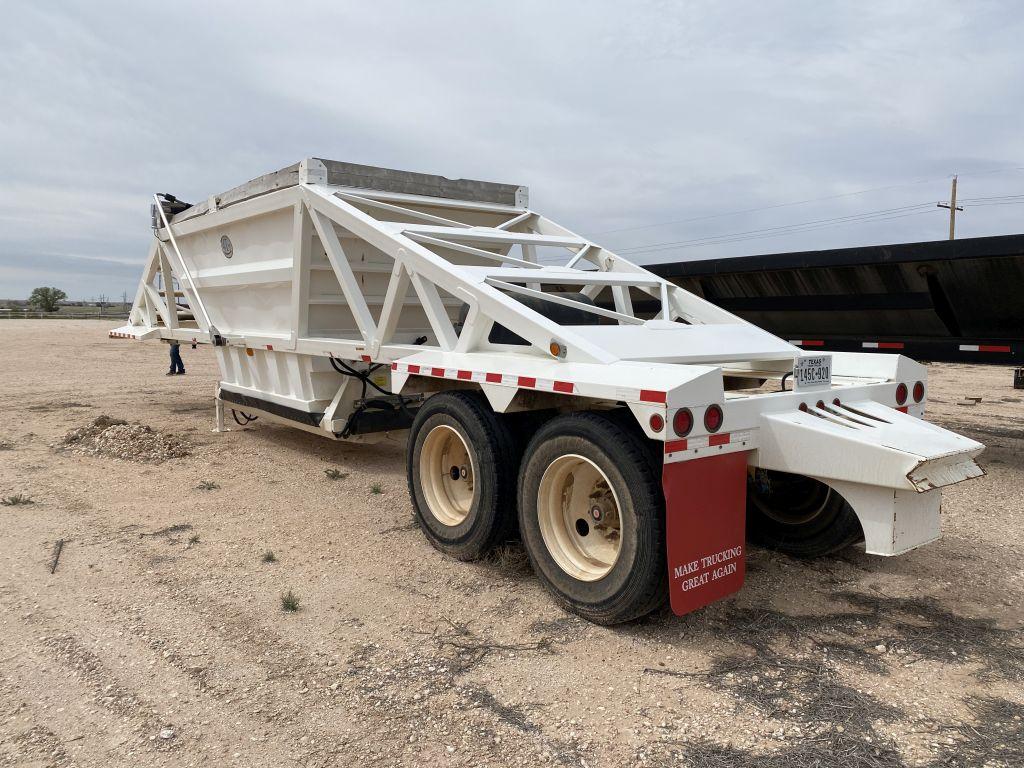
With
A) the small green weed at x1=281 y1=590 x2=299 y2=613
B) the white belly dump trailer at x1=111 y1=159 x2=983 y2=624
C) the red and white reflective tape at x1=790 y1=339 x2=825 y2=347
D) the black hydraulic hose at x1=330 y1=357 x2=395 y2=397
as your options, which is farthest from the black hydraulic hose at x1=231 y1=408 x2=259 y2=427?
the red and white reflective tape at x1=790 y1=339 x2=825 y2=347

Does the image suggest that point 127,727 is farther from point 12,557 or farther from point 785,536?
point 785,536

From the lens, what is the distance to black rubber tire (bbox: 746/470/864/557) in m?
4.24

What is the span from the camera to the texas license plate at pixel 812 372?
366 cm

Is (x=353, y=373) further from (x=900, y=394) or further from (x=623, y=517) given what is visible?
(x=900, y=394)

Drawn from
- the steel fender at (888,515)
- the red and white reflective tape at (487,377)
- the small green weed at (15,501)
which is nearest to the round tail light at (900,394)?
the steel fender at (888,515)

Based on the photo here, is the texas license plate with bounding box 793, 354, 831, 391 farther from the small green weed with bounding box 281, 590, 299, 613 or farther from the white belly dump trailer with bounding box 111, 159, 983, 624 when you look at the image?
the small green weed with bounding box 281, 590, 299, 613

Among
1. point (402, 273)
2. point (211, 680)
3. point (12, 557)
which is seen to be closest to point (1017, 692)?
point (211, 680)

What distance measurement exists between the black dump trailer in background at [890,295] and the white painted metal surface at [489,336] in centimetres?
131

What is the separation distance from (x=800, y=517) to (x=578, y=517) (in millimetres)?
1538

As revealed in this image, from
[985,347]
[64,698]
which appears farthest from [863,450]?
[985,347]

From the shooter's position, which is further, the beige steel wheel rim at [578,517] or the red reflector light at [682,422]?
the beige steel wheel rim at [578,517]

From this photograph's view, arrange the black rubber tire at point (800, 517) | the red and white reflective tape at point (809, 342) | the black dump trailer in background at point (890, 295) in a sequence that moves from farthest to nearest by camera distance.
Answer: the red and white reflective tape at point (809, 342), the black dump trailer in background at point (890, 295), the black rubber tire at point (800, 517)

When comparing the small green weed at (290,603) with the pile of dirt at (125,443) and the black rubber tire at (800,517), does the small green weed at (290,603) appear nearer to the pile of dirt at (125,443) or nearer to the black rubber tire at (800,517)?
the black rubber tire at (800,517)

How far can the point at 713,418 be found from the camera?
3.21 meters
